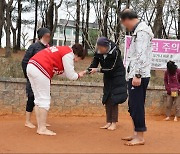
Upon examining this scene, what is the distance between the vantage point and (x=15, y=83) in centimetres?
792

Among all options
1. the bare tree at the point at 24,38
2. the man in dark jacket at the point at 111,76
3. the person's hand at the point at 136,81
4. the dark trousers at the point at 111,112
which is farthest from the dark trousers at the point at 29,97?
the bare tree at the point at 24,38

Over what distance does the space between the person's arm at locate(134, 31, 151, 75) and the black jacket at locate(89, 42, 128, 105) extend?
1.28 meters

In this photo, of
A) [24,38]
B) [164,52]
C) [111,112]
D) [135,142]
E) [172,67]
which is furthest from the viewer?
[24,38]

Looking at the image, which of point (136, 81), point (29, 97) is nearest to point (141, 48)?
point (136, 81)

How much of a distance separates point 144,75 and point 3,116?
148 inches

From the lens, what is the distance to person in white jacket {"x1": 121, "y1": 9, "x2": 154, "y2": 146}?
16.4 ft

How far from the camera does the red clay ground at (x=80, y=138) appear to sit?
500 centimetres

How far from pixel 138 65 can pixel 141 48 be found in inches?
8.8

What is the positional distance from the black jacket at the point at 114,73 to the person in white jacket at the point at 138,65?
1.08 m

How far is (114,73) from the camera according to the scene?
6449mm

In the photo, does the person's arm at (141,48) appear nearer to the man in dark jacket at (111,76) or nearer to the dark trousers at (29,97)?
the man in dark jacket at (111,76)

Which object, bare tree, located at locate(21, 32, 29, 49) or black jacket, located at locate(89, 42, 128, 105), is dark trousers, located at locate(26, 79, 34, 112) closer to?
black jacket, located at locate(89, 42, 128, 105)

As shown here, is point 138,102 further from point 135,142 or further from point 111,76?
point 111,76

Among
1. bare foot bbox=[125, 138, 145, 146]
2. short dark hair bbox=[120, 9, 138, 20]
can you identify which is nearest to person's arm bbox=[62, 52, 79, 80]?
short dark hair bbox=[120, 9, 138, 20]
